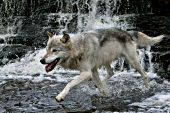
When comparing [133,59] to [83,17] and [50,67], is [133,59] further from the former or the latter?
[83,17]

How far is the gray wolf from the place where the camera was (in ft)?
26.9

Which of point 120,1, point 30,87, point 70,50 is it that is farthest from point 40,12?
point 70,50

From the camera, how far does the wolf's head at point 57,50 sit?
8062mm

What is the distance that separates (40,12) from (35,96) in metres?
9.85

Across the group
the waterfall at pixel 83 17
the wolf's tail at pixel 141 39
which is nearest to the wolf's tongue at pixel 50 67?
the wolf's tail at pixel 141 39

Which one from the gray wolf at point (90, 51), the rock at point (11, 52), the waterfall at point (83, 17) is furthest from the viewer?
the waterfall at point (83, 17)

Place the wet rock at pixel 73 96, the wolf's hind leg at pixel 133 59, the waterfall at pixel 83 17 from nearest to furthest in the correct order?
the wet rock at pixel 73 96
the wolf's hind leg at pixel 133 59
the waterfall at pixel 83 17

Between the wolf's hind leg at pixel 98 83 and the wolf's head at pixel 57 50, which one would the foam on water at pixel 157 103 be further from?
the wolf's head at pixel 57 50

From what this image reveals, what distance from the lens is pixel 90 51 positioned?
29.3ft

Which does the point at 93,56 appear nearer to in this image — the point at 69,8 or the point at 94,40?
the point at 94,40

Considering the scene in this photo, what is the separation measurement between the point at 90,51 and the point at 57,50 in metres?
0.97

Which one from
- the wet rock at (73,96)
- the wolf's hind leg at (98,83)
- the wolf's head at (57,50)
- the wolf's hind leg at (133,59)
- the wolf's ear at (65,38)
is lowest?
the wet rock at (73,96)

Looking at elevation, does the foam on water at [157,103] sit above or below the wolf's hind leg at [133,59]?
below

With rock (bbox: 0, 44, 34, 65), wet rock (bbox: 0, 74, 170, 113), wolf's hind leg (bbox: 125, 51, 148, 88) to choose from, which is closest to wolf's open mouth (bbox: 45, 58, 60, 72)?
wet rock (bbox: 0, 74, 170, 113)
